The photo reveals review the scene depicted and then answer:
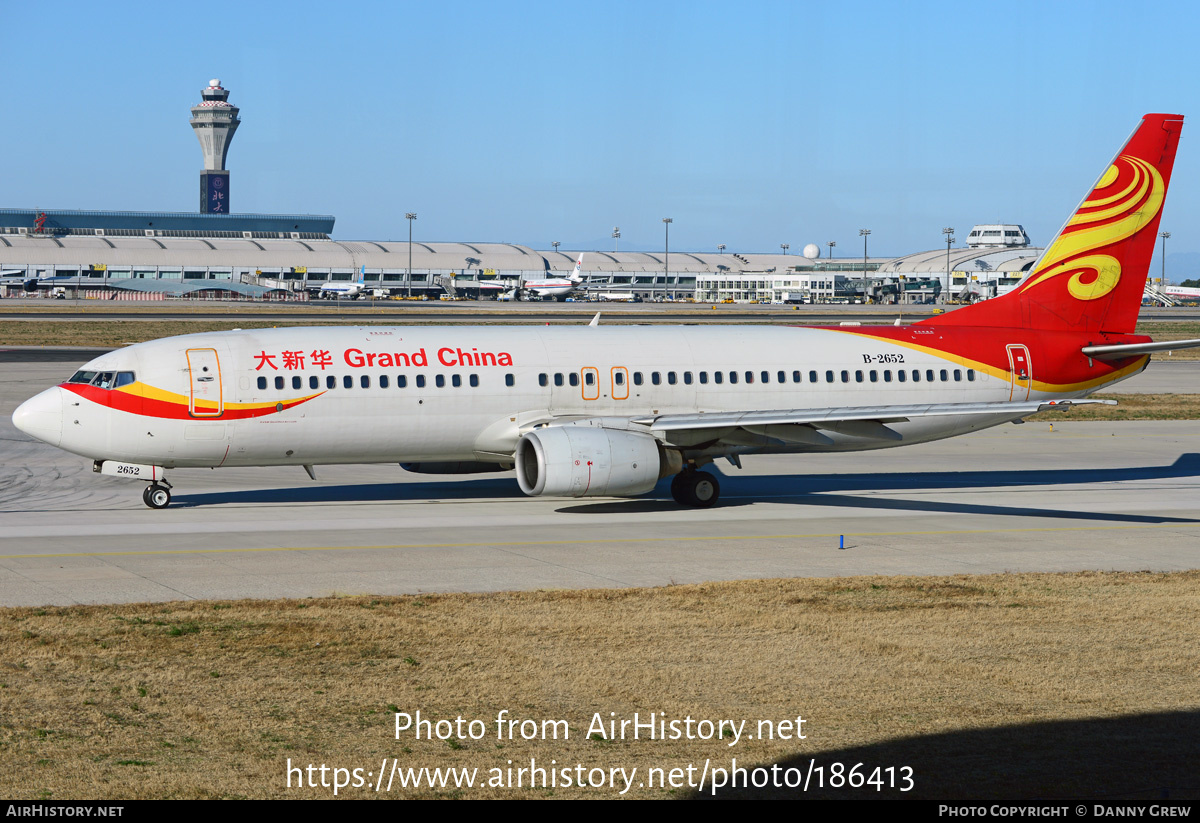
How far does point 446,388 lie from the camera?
29.5 metres

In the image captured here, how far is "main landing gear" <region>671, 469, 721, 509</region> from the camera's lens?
30422mm

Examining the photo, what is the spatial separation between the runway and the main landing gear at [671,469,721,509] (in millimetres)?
434

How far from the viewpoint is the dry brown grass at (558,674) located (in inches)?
480

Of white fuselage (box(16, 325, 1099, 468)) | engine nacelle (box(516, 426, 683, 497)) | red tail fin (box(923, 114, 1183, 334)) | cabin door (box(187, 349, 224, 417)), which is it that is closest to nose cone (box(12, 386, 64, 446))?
white fuselage (box(16, 325, 1099, 468))

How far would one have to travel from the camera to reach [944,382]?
33.1 meters

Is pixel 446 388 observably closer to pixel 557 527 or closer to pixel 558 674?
pixel 557 527

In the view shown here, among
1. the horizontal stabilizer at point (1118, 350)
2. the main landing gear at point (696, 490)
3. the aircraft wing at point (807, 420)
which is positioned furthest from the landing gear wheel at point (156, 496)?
the horizontal stabilizer at point (1118, 350)

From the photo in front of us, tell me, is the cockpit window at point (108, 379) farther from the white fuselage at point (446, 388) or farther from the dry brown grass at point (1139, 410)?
the dry brown grass at point (1139, 410)

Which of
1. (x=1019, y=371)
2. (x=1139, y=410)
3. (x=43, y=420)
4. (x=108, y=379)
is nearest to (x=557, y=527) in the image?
(x=108, y=379)

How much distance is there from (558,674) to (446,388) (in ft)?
48.9

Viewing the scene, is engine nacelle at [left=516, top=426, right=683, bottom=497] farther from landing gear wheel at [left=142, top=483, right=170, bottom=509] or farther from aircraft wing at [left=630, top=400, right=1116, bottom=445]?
landing gear wheel at [left=142, top=483, right=170, bottom=509]
